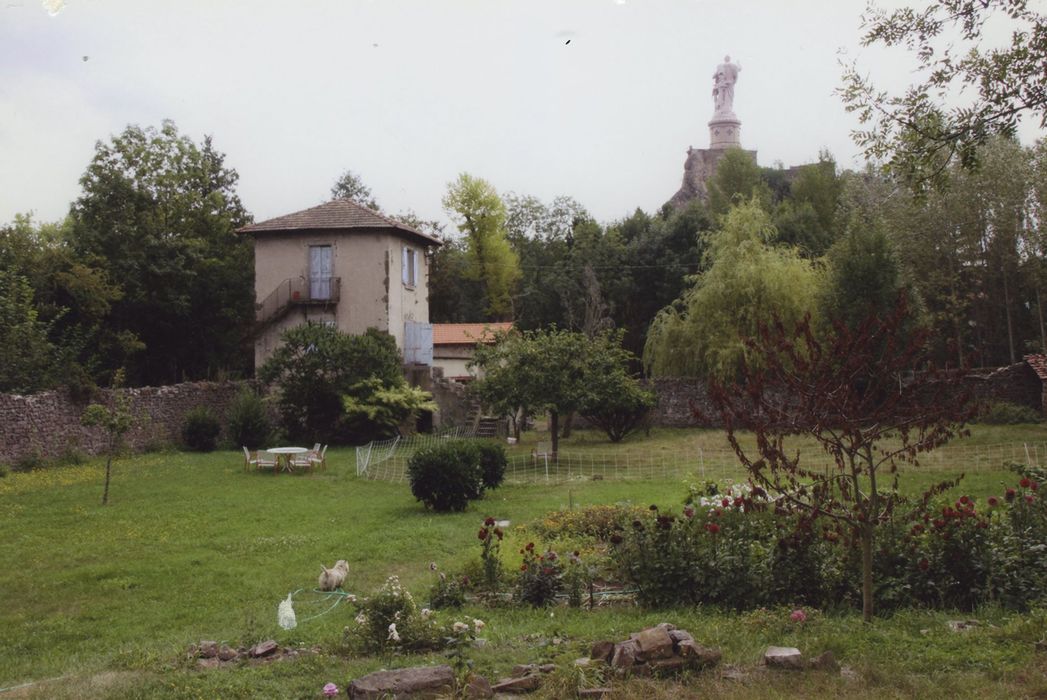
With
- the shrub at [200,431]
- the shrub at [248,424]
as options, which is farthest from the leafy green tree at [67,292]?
the shrub at [248,424]

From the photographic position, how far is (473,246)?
183 ft

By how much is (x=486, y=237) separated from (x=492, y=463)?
127ft

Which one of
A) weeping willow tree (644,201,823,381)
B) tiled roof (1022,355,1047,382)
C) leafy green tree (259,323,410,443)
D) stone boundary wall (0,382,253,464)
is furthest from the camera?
weeping willow tree (644,201,823,381)

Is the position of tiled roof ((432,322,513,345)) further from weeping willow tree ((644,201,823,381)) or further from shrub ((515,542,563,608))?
shrub ((515,542,563,608))

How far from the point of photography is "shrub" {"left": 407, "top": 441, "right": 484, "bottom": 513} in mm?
16109

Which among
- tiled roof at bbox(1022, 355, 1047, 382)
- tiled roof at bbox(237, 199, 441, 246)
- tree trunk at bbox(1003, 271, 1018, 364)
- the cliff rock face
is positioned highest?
the cliff rock face

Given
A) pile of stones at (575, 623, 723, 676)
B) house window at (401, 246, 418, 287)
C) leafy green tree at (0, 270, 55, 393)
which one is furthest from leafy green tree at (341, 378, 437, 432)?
pile of stones at (575, 623, 723, 676)

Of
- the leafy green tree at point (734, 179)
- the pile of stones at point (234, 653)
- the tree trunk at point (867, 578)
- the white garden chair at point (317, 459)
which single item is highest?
the leafy green tree at point (734, 179)

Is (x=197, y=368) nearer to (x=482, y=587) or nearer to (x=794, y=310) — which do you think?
(x=794, y=310)

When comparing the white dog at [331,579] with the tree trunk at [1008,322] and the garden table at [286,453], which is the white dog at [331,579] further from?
the tree trunk at [1008,322]

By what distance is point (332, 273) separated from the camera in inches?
1344

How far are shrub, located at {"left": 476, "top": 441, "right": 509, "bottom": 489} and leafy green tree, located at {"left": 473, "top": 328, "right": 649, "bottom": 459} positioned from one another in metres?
5.53

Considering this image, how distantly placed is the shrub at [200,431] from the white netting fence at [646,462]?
18.1ft

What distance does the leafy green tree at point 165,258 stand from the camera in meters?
33.6
